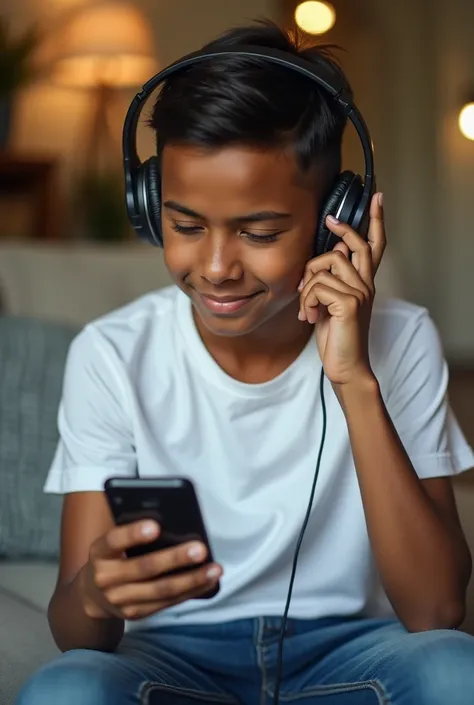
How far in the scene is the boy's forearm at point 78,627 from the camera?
1.03 meters

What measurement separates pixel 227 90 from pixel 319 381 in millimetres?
360

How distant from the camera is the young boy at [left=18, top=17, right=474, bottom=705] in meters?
0.99

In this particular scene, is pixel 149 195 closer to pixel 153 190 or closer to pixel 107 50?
pixel 153 190

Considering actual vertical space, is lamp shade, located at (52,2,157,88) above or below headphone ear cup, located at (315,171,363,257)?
above

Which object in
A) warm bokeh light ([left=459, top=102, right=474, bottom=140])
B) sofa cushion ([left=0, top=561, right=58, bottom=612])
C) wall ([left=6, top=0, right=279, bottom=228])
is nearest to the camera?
sofa cushion ([left=0, top=561, right=58, bottom=612])

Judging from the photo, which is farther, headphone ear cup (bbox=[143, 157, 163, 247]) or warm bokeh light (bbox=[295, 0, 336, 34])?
warm bokeh light (bbox=[295, 0, 336, 34])

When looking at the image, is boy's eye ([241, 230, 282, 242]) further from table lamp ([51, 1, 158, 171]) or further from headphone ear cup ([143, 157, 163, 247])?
table lamp ([51, 1, 158, 171])

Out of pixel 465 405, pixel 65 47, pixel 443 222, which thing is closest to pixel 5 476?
pixel 65 47

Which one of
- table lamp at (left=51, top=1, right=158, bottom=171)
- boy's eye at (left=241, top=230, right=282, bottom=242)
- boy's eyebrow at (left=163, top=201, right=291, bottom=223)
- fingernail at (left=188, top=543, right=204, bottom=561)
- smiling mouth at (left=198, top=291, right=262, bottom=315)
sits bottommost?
fingernail at (left=188, top=543, right=204, bottom=561)

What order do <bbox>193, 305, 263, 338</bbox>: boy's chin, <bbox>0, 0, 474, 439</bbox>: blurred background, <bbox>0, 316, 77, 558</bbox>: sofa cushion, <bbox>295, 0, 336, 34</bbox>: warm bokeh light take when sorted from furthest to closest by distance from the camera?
<bbox>0, 0, 474, 439</bbox>: blurred background < <bbox>0, 316, 77, 558</bbox>: sofa cushion < <bbox>295, 0, 336, 34</bbox>: warm bokeh light < <bbox>193, 305, 263, 338</bbox>: boy's chin

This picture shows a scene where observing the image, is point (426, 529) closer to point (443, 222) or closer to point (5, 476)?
point (5, 476)

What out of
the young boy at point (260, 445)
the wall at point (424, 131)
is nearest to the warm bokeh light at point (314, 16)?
the young boy at point (260, 445)

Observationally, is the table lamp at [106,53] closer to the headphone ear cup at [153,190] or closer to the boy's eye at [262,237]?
the headphone ear cup at [153,190]

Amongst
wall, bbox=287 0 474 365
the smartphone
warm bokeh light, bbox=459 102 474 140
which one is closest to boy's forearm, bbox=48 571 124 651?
the smartphone
